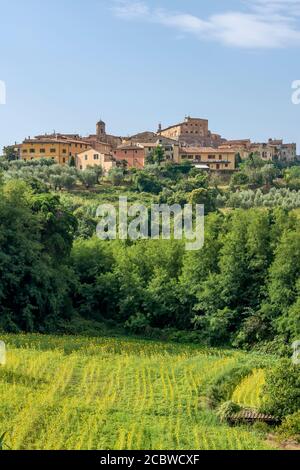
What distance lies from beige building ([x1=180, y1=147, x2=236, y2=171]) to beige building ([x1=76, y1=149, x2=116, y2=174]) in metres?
11.4

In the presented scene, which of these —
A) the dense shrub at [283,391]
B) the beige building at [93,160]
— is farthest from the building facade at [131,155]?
the dense shrub at [283,391]

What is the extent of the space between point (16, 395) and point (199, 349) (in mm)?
10559

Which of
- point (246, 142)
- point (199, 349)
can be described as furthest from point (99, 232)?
point (246, 142)

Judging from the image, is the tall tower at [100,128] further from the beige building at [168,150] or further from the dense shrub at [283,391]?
the dense shrub at [283,391]

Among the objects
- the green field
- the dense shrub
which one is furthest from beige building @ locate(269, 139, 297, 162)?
the dense shrub

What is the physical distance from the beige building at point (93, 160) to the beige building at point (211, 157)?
11433 mm

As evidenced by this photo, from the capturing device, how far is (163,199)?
189ft

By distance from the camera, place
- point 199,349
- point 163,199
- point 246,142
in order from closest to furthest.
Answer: point 199,349 → point 163,199 → point 246,142

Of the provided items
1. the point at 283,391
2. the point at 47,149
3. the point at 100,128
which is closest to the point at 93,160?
the point at 47,149

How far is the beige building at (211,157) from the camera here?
259 ft

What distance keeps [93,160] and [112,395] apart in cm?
5474

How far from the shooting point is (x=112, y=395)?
19.3 metres

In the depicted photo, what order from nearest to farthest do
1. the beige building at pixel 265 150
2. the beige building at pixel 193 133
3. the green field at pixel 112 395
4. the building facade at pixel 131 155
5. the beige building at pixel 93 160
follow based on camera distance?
the green field at pixel 112 395 < the beige building at pixel 93 160 < the building facade at pixel 131 155 < the beige building at pixel 265 150 < the beige building at pixel 193 133
